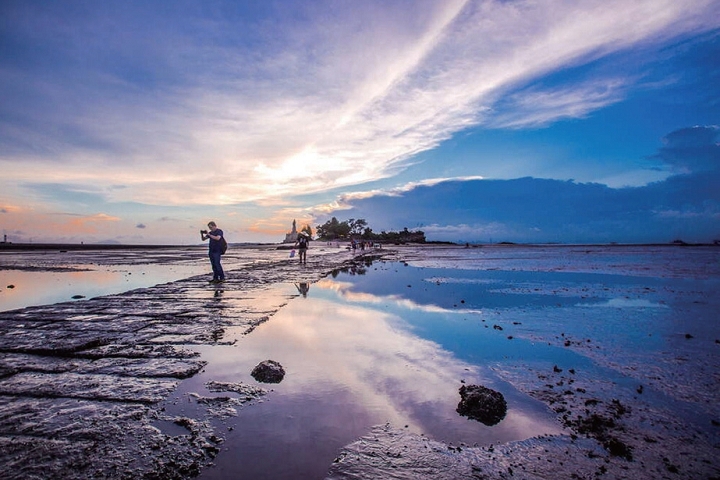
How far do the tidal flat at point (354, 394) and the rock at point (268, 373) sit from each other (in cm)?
14

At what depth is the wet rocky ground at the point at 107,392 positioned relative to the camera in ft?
9.78

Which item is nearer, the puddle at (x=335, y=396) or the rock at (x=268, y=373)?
the puddle at (x=335, y=396)

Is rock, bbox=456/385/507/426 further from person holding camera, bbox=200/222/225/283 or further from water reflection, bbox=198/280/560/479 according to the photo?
person holding camera, bbox=200/222/225/283

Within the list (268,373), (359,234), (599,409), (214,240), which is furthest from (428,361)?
(359,234)

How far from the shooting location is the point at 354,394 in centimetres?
434

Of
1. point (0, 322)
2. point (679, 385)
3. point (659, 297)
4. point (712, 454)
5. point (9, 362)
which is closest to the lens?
point (712, 454)

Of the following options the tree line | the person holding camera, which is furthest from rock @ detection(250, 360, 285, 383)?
the tree line

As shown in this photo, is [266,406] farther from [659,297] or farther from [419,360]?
[659,297]

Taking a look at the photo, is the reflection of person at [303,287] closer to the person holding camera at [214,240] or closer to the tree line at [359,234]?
the person holding camera at [214,240]

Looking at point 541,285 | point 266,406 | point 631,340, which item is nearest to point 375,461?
point 266,406

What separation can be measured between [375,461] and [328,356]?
285 centimetres

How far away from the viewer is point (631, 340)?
7027 millimetres

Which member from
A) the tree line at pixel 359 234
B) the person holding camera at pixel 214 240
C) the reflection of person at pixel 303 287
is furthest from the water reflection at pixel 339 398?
the tree line at pixel 359 234

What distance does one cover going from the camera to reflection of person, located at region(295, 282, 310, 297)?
512 inches
